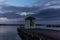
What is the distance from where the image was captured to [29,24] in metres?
56.7

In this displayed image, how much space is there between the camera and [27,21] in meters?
57.7

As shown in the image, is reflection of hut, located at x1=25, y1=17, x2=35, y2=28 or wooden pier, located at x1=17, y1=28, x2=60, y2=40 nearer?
wooden pier, located at x1=17, y1=28, x2=60, y2=40

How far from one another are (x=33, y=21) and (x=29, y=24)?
1615 millimetres

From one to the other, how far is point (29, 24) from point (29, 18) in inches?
69.4

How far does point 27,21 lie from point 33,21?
5.53ft

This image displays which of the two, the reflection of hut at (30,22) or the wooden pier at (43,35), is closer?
the wooden pier at (43,35)

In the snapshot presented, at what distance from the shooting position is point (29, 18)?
57.3m

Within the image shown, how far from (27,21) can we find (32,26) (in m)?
2.05

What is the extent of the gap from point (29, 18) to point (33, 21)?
141 centimetres

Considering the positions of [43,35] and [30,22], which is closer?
[43,35]

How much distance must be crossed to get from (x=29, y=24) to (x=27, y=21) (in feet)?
4.76

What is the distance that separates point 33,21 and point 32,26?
161 centimetres

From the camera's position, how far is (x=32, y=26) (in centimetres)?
5822
